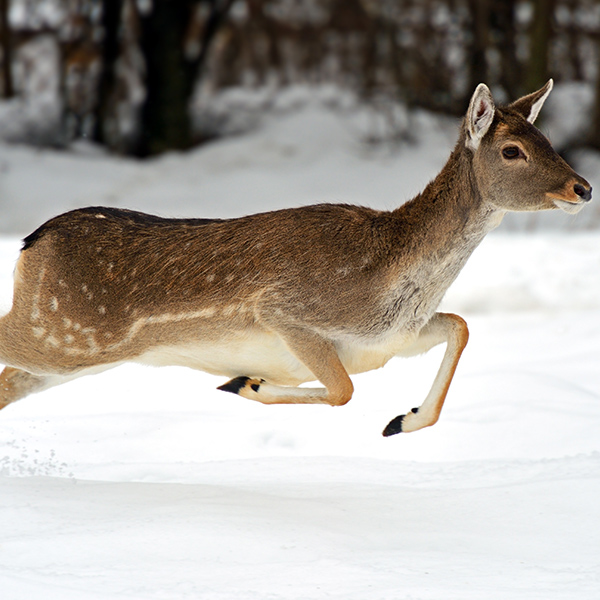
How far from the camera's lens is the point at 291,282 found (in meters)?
4.51

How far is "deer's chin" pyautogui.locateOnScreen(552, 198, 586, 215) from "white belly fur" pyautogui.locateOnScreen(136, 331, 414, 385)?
0.91 meters

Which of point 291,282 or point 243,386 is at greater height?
point 291,282

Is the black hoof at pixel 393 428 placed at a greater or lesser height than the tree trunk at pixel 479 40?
greater

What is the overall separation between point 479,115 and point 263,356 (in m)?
1.46

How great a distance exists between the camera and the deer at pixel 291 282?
4.43 m

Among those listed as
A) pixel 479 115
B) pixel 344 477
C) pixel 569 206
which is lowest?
pixel 344 477

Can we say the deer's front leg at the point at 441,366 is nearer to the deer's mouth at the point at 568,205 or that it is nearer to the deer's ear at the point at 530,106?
the deer's mouth at the point at 568,205

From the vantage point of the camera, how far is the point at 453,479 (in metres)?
4.93

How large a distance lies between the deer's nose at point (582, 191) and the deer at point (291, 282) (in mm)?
61

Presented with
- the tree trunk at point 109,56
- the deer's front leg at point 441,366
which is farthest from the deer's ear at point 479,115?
the tree trunk at point 109,56

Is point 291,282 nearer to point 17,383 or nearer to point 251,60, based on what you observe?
point 17,383

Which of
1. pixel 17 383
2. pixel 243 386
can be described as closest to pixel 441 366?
pixel 243 386

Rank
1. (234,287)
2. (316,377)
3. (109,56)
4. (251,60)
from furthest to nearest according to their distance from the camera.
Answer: (251,60), (109,56), (234,287), (316,377)

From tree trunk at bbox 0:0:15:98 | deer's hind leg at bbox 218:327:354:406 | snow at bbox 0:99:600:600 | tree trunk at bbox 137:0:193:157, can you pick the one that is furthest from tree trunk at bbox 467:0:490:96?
deer's hind leg at bbox 218:327:354:406
